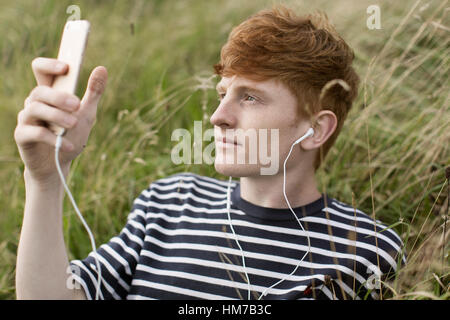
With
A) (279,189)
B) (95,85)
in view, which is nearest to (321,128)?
(279,189)

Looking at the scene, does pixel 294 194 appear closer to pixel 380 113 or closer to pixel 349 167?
pixel 349 167

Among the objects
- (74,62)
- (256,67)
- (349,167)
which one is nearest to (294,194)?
(256,67)

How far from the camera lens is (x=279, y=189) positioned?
1.83m

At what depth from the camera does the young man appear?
1687 mm

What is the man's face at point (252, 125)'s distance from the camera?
1.71m

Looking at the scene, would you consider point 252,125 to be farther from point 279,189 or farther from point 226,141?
point 279,189

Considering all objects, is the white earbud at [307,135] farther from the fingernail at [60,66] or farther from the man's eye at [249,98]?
the fingernail at [60,66]

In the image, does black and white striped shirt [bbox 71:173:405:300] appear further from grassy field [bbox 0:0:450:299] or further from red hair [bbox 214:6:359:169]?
red hair [bbox 214:6:359:169]

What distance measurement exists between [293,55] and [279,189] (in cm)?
57

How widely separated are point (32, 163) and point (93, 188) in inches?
53.3

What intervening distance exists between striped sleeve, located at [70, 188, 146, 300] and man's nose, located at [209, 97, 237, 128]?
609mm

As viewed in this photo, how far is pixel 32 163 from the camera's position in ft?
4.34

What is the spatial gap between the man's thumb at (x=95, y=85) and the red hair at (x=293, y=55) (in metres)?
0.60

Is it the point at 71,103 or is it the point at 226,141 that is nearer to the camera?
the point at 71,103
